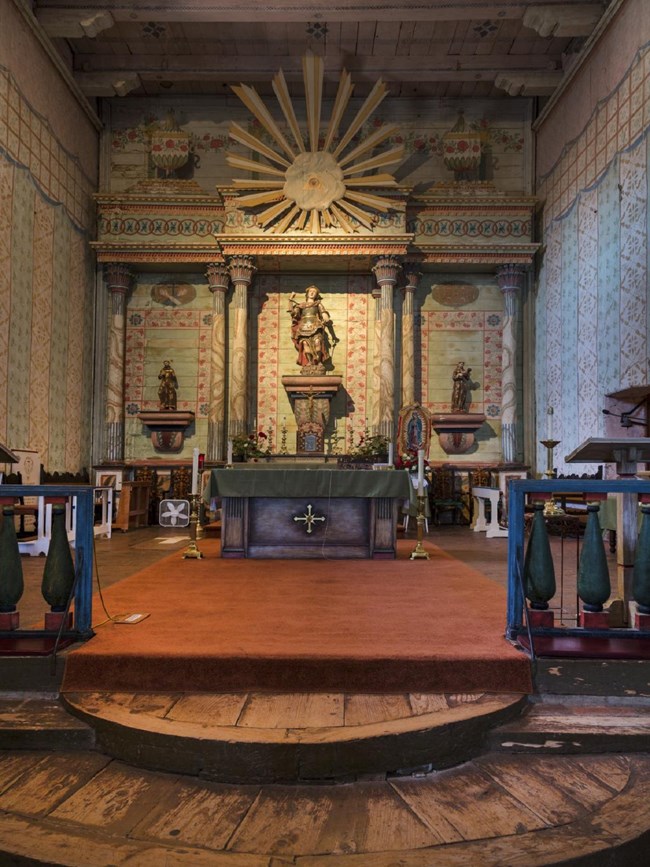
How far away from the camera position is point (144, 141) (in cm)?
1240

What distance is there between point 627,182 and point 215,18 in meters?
6.52

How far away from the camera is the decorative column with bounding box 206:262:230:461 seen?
454 inches

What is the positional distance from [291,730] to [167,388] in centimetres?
986

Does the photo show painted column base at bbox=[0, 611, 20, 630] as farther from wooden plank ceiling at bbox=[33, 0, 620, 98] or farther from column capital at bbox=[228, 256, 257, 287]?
wooden plank ceiling at bbox=[33, 0, 620, 98]

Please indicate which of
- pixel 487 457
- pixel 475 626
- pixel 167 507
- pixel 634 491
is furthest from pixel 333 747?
pixel 487 457

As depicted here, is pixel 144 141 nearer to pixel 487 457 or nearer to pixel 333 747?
pixel 487 457

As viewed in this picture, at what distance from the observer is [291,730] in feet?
8.40

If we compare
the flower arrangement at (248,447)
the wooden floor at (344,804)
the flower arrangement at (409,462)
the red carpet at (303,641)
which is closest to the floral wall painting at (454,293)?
the flower arrangement at (409,462)

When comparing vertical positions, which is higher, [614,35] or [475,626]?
[614,35]

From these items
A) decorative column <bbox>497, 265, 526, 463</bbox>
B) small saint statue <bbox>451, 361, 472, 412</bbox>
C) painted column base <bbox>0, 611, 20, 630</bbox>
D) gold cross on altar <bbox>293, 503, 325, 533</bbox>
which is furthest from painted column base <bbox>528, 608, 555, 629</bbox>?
small saint statue <bbox>451, 361, 472, 412</bbox>

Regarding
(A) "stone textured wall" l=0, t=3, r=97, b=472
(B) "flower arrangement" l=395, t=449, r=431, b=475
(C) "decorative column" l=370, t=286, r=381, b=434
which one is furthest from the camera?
(C) "decorative column" l=370, t=286, r=381, b=434

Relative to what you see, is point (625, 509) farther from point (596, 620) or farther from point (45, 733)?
point (45, 733)

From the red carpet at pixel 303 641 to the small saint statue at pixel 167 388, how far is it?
23.9 feet

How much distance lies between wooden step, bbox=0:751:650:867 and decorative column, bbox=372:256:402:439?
8.84 m
